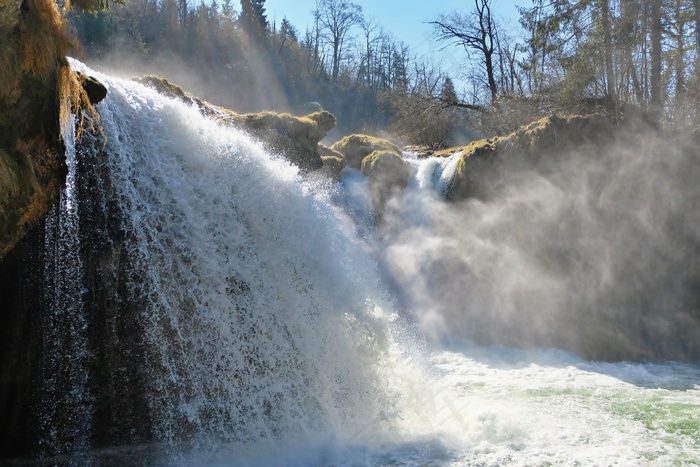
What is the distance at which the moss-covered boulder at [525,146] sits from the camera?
11273 mm

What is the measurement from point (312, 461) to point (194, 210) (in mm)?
3134

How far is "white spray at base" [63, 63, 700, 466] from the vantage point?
5.72 m

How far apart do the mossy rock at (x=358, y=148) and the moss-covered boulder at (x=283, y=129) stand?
221cm

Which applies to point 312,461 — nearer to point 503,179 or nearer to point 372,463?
point 372,463

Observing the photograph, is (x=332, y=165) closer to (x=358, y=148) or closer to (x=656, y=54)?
(x=358, y=148)

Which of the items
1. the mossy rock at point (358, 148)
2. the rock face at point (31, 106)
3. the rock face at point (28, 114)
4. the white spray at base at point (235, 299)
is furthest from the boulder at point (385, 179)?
the rock face at point (28, 114)

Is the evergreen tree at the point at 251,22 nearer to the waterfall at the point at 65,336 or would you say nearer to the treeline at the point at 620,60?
the treeline at the point at 620,60

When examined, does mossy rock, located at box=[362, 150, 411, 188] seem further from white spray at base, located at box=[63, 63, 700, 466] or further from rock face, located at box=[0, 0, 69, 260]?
rock face, located at box=[0, 0, 69, 260]

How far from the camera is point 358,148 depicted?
15.2 meters

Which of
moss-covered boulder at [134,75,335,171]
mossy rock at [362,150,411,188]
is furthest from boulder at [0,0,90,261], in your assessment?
mossy rock at [362,150,411,188]

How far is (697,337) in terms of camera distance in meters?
10.2

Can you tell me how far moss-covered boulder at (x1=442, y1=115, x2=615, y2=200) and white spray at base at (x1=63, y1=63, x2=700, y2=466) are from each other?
234 inches

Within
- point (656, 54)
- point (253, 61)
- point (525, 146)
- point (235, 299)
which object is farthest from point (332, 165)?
point (253, 61)

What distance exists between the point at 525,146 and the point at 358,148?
5061 mm
